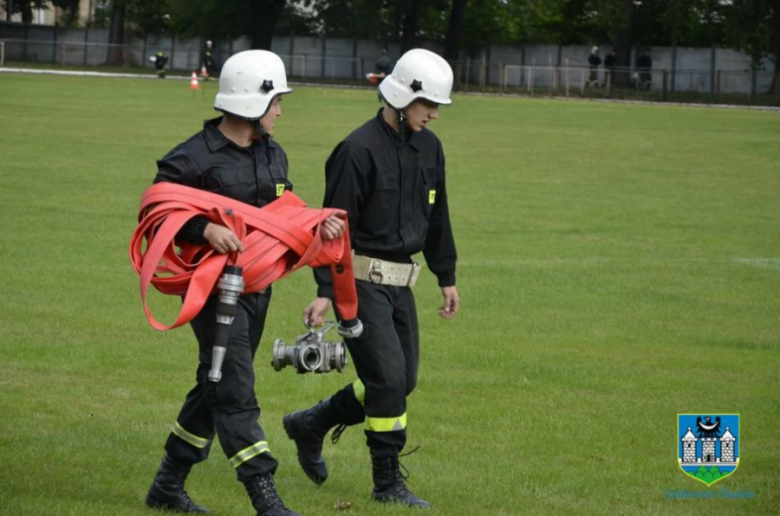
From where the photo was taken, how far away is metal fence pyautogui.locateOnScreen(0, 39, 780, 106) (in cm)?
6719

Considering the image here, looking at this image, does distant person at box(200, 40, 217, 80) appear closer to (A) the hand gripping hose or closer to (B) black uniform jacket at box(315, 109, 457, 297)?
(B) black uniform jacket at box(315, 109, 457, 297)

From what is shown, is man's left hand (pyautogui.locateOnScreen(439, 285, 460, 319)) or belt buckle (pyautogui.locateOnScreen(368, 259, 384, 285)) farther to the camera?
man's left hand (pyautogui.locateOnScreen(439, 285, 460, 319))

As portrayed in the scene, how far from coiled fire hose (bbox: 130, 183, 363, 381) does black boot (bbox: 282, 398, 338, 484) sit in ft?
3.93

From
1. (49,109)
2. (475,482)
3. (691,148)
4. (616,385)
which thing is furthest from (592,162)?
(475,482)

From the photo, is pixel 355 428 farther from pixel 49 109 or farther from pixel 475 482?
pixel 49 109

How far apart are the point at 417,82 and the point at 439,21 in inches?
3282

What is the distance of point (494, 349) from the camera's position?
11.4 meters

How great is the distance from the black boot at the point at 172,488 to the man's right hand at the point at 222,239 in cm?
111

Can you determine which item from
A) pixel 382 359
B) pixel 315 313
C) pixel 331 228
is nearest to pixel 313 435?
pixel 382 359

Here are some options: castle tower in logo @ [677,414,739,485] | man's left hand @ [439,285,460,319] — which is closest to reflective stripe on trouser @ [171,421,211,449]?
man's left hand @ [439,285,460,319]

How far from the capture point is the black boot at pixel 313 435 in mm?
7270

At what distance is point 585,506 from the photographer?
700cm

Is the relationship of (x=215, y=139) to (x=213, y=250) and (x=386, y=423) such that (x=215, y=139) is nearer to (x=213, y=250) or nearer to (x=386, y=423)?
(x=213, y=250)

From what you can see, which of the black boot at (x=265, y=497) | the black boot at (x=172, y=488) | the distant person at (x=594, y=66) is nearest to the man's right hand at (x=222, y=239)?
the black boot at (x=265, y=497)
